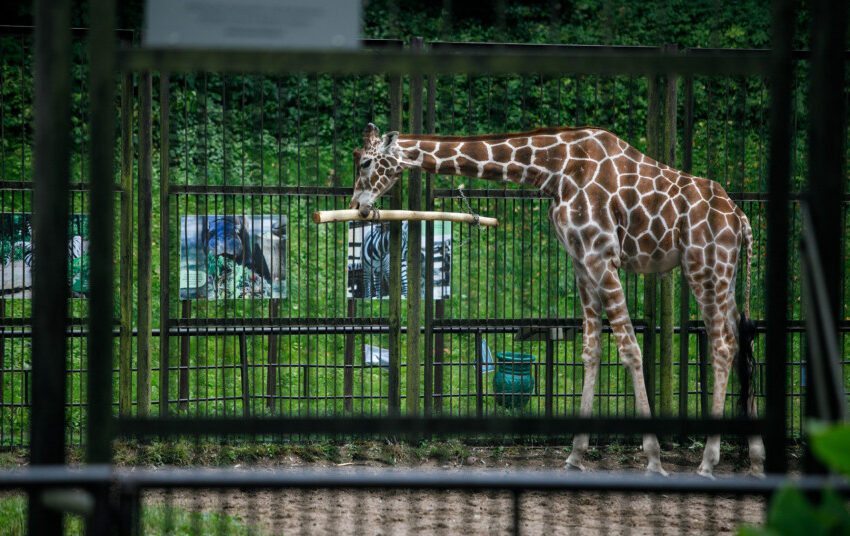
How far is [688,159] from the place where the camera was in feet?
24.8

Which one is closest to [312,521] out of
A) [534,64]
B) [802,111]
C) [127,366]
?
[127,366]

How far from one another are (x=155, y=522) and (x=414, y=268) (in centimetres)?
287

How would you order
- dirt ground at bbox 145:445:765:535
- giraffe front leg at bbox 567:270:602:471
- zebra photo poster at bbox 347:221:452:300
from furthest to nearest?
zebra photo poster at bbox 347:221:452:300, giraffe front leg at bbox 567:270:602:471, dirt ground at bbox 145:445:765:535

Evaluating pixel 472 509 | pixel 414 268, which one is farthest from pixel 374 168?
pixel 472 509

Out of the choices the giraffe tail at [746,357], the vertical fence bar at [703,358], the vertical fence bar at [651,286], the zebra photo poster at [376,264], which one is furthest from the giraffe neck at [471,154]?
the vertical fence bar at [703,358]

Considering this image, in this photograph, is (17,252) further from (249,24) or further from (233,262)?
(249,24)

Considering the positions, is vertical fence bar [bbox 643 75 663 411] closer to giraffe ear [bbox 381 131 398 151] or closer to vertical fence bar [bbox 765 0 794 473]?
giraffe ear [bbox 381 131 398 151]

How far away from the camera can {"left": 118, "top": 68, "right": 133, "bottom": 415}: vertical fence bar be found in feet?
23.6

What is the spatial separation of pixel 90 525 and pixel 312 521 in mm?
3004

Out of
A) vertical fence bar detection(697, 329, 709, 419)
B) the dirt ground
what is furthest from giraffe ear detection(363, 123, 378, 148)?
vertical fence bar detection(697, 329, 709, 419)

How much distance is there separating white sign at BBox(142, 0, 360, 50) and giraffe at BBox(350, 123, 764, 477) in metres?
3.67

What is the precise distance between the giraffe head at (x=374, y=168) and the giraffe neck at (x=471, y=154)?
0.08 m

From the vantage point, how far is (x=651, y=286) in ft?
25.1

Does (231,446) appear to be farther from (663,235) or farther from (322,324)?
(663,235)
